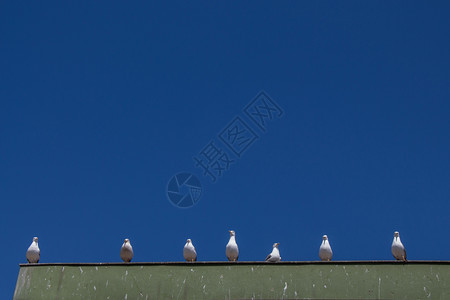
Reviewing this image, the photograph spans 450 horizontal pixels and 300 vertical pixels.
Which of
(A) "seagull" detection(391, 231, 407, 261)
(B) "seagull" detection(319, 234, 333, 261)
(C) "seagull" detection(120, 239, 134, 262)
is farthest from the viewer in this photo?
(C) "seagull" detection(120, 239, 134, 262)

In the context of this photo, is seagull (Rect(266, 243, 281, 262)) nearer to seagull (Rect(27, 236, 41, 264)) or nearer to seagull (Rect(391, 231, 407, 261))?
seagull (Rect(391, 231, 407, 261))

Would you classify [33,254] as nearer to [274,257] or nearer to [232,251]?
[232,251]

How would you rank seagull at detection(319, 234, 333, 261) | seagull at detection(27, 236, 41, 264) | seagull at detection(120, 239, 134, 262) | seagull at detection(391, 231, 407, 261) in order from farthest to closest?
1. seagull at detection(27, 236, 41, 264)
2. seagull at detection(120, 239, 134, 262)
3. seagull at detection(319, 234, 333, 261)
4. seagull at detection(391, 231, 407, 261)

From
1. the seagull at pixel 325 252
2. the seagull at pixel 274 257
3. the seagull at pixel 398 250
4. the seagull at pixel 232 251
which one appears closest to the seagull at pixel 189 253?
the seagull at pixel 232 251

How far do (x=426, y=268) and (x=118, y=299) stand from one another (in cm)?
939

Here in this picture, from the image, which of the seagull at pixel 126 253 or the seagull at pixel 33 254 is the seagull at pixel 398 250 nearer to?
the seagull at pixel 126 253

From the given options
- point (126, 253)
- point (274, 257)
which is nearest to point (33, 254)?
point (126, 253)

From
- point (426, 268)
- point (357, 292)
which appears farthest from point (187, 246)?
point (426, 268)

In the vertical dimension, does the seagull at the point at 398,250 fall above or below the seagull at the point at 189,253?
below

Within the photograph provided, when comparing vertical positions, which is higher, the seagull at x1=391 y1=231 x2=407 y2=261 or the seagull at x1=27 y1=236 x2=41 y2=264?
the seagull at x1=27 y1=236 x2=41 y2=264

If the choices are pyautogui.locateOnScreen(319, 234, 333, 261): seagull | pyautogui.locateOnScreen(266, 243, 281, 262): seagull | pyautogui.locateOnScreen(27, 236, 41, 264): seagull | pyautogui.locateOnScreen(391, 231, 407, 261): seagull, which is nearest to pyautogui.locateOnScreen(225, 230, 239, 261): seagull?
pyautogui.locateOnScreen(266, 243, 281, 262): seagull

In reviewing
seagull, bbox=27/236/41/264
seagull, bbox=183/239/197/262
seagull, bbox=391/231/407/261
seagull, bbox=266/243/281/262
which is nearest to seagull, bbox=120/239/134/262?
seagull, bbox=183/239/197/262

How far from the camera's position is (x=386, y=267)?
81.5ft

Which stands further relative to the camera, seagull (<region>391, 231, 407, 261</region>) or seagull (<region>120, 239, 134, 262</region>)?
seagull (<region>120, 239, 134, 262</region>)
